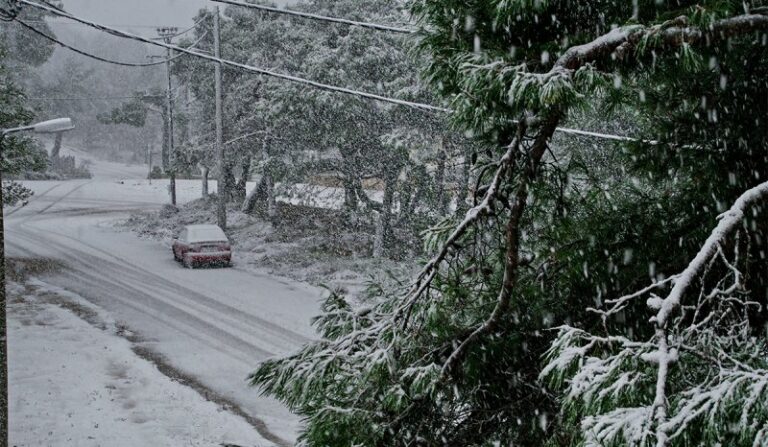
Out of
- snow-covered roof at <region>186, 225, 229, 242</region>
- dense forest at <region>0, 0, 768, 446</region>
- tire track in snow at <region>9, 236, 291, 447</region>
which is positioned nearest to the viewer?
dense forest at <region>0, 0, 768, 446</region>

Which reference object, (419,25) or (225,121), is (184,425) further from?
(225,121)

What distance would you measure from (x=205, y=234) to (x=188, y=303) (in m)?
5.76

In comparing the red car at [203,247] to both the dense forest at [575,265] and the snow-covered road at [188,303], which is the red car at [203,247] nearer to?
the snow-covered road at [188,303]

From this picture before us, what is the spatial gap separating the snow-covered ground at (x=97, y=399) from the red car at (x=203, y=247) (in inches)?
275

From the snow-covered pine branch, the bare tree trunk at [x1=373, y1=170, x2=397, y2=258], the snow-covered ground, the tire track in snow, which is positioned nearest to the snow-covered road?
the tire track in snow

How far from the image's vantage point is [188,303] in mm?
19438

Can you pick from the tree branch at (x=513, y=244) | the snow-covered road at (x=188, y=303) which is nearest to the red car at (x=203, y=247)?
the snow-covered road at (x=188, y=303)

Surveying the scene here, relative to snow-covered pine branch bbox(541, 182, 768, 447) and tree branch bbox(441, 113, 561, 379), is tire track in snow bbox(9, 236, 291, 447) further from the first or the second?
snow-covered pine branch bbox(541, 182, 768, 447)

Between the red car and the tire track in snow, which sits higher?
the red car

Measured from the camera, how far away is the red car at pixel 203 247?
79.3 feet

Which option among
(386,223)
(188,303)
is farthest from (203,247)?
(386,223)

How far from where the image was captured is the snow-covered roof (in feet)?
80.5

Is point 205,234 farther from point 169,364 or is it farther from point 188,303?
point 169,364

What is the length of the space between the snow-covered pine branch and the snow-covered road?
14.6 ft
